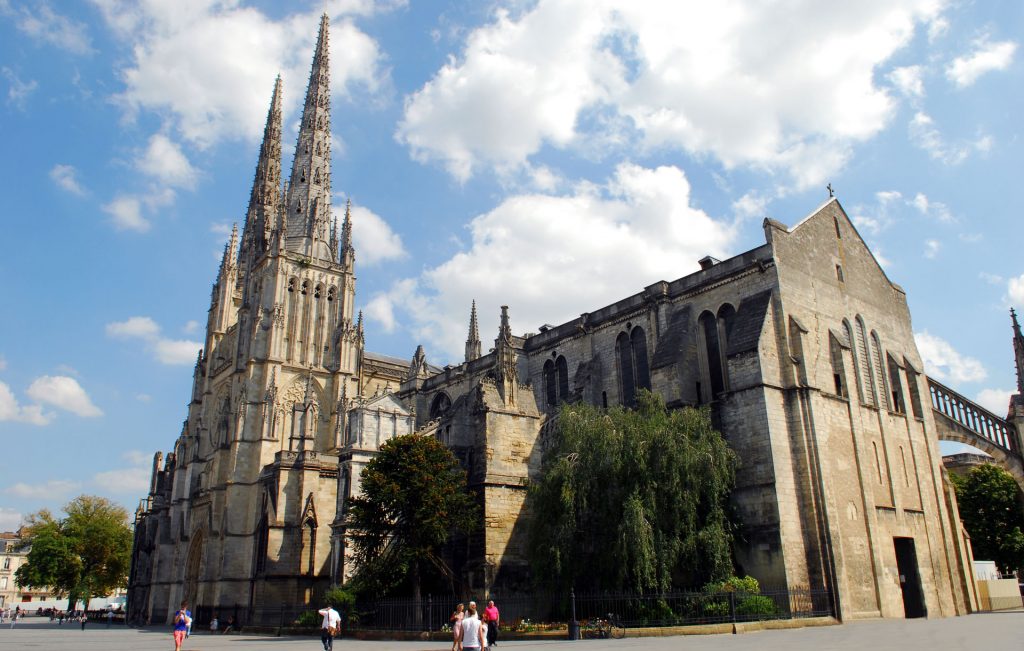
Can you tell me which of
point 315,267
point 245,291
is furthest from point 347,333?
point 245,291

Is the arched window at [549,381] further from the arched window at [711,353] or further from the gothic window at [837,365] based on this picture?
the gothic window at [837,365]

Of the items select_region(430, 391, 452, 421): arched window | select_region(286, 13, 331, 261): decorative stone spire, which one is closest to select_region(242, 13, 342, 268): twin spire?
select_region(286, 13, 331, 261): decorative stone spire

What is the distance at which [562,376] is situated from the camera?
1367 inches

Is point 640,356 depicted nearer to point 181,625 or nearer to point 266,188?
point 181,625

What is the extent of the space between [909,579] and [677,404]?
954 centimetres

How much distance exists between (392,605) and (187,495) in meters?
30.2

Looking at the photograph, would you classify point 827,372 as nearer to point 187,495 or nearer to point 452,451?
point 452,451

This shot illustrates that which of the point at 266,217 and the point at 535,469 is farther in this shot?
the point at 266,217

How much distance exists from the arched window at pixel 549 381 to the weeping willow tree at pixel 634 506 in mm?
12496

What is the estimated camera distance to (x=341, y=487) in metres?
32.0

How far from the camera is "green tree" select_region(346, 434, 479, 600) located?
24000 millimetres

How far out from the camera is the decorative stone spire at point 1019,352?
32.8 metres

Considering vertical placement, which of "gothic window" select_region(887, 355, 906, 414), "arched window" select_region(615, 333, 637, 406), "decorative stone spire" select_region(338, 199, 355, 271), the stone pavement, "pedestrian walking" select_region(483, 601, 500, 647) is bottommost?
the stone pavement

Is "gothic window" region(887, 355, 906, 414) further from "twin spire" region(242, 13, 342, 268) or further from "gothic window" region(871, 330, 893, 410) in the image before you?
"twin spire" region(242, 13, 342, 268)
